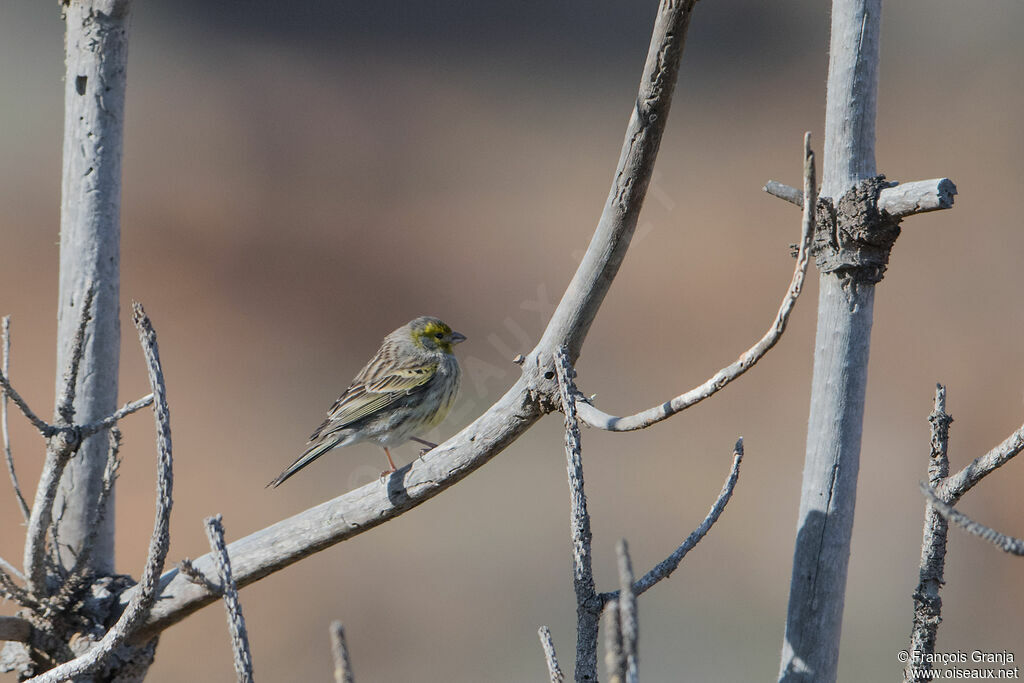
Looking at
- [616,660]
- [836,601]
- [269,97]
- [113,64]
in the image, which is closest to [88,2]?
[113,64]

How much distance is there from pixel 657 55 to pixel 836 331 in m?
0.81

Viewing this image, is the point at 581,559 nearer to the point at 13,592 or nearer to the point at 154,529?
the point at 154,529

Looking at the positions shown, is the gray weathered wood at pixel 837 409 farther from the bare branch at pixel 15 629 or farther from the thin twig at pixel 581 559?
the bare branch at pixel 15 629

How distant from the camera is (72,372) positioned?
8.57ft

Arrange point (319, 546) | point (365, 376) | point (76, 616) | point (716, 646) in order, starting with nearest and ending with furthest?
1. point (319, 546)
2. point (76, 616)
3. point (365, 376)
4. point (716, 646)

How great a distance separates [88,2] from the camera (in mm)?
2855

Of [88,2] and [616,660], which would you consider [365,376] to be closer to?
[88,2]

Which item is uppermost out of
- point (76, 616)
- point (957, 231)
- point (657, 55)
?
point (957, 231)

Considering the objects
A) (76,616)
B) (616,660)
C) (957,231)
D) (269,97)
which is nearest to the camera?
(616,660)

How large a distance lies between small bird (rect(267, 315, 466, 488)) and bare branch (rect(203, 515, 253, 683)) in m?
2.51

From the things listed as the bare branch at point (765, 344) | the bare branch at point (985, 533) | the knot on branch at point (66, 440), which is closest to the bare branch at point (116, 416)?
the knot on branch at point (66, 440)

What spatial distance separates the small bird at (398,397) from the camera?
480 cm

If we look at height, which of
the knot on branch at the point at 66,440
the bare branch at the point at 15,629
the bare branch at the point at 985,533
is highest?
the knot on branch at the point at 66,440

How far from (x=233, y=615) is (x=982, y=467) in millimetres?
1603
